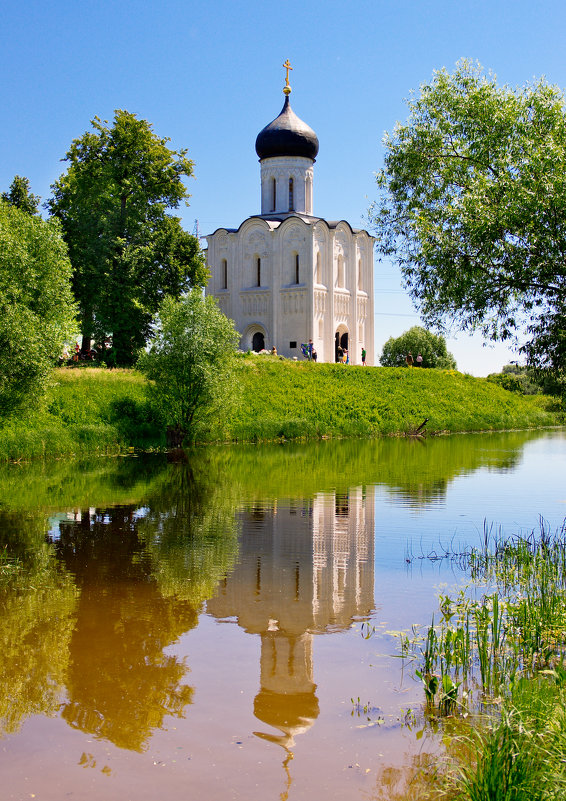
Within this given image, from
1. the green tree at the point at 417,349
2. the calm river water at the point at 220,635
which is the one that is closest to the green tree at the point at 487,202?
the calm river water at the point at 220,635

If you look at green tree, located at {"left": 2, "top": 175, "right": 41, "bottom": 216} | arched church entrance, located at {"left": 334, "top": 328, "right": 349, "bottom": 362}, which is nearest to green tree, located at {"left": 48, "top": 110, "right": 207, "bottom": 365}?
green tree, located at {"left": 2, "top": 175, "right": 41, "bottom": 216}

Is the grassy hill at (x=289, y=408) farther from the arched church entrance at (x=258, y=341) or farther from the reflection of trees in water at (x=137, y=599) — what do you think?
the reflection of trees in water at (x=137, y=599)

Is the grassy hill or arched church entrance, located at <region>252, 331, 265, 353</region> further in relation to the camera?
arched church entrance, located at <region>252, 331, 265, 353</region>

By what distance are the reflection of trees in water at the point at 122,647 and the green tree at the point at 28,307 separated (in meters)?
8.04

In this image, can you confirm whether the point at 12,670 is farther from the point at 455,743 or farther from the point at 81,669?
the point at 455,743

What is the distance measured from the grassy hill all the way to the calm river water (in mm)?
8194

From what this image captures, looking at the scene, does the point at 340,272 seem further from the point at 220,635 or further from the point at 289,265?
the point at 220,635

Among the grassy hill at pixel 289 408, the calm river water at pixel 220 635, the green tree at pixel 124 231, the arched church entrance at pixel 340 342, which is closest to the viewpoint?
the calm river water at pixel 220 635

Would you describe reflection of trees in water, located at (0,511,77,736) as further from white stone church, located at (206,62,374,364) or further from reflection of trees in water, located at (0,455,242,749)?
white stone church, located at (206,62,374,364)

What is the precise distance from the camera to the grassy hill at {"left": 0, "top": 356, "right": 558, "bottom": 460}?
78.0ft

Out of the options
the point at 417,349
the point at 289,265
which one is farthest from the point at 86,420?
the point at 417,349

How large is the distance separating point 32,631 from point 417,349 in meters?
59.3

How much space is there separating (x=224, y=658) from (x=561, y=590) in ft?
10.8

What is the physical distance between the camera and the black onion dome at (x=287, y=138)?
147 ft
